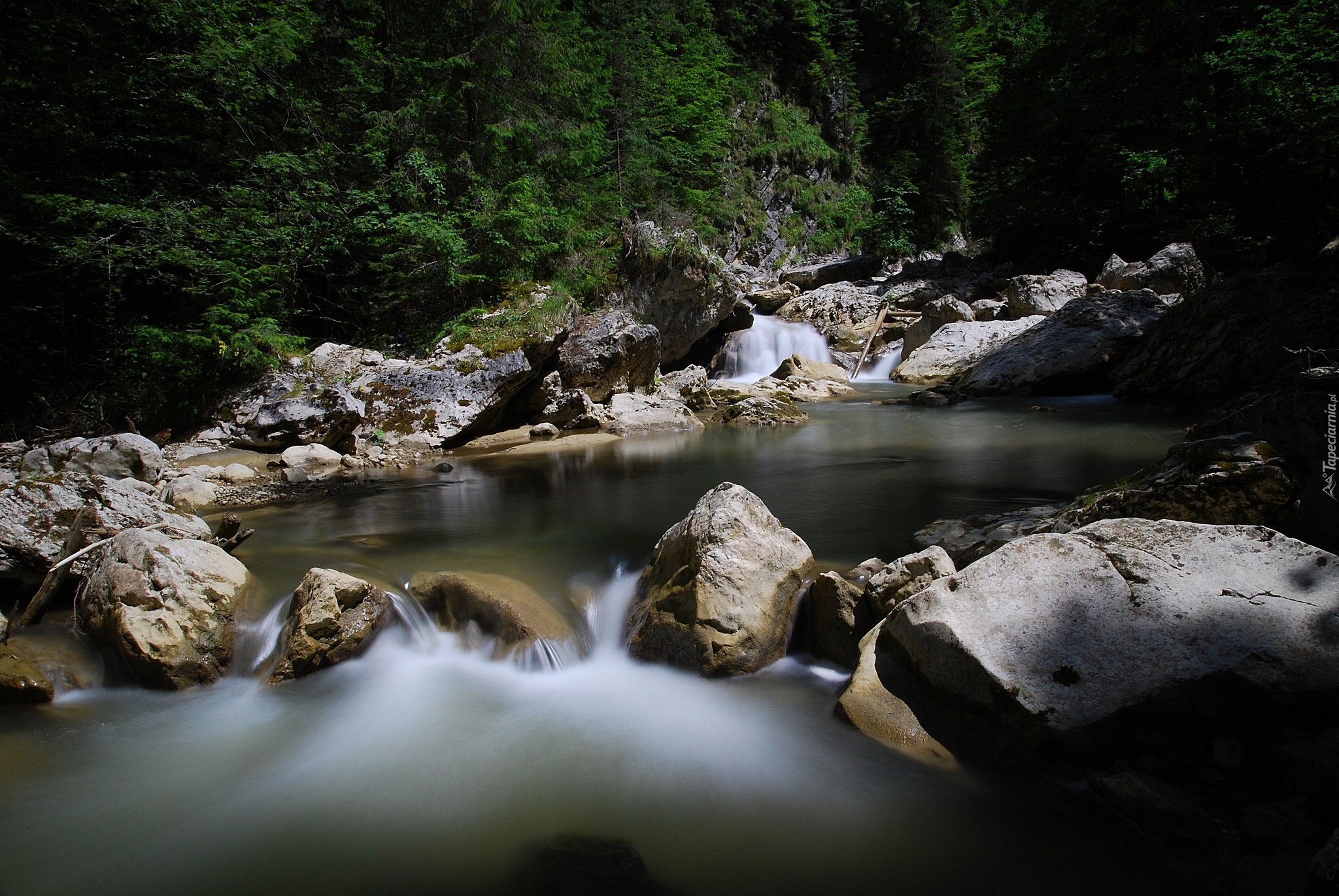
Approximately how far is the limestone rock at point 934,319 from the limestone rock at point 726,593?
1673 centimetres

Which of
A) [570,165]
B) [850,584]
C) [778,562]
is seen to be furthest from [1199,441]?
[570,165]

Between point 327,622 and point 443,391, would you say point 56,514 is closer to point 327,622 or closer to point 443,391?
point 327,622

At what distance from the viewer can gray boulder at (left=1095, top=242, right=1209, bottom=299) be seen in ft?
51.3

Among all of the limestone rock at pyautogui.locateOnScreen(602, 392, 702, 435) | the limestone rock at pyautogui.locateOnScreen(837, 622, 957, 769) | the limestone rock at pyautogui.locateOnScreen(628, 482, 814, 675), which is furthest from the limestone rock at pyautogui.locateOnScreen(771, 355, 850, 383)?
the limestone rock at pyautogui.locateOnScreen(837, 622, 957, 769)

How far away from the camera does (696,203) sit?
2164 centimetres

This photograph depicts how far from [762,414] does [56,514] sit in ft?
35.0

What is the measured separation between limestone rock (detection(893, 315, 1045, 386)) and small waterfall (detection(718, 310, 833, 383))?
10.1ft

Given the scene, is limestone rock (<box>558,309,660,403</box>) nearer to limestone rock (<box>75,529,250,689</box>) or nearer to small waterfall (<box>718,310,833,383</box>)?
small waterfall (<box>718,310,833,383</box>)

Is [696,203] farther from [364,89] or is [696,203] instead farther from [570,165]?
[364,89]

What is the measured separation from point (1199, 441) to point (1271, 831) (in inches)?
89.7

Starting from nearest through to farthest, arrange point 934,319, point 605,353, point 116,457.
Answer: point 116,457 → point 605,353 → point 934,319

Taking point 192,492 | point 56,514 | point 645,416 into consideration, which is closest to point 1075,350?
point 645,416

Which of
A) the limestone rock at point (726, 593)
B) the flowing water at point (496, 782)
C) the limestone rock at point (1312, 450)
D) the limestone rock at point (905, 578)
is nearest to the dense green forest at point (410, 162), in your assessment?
the flowing water at point (496, 782)

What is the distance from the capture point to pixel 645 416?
12945mm
